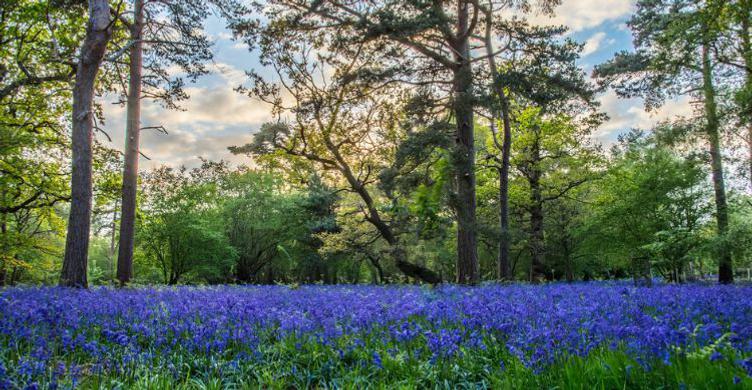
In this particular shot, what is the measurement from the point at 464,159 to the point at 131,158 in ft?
35.3

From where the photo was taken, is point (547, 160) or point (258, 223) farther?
point (258, 223)

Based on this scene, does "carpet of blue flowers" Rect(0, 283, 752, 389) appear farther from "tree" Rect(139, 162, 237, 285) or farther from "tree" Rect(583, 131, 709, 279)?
"tree" Rect(139, 162, 237, 285)

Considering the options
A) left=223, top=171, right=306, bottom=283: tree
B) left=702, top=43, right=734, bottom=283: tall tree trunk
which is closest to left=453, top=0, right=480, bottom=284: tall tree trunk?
left=702, top=43, right=734, bottom=283: tall tree trunk

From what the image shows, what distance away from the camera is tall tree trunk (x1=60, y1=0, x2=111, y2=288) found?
10016 mm

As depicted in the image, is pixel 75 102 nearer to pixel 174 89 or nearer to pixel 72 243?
pixel 72 243

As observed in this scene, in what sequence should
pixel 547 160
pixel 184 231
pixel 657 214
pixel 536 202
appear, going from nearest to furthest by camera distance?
pixel 657 214
pixel 536 202
pixel 547 160
pixel 184 231

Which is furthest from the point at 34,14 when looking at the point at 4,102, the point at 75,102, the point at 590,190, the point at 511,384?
the point at 590,190

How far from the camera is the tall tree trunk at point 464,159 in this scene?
525 inches

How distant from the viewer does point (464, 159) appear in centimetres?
1338

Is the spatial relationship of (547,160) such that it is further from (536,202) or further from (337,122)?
(337,122)

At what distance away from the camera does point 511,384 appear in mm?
3252

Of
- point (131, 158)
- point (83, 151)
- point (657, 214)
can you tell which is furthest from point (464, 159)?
point (131, 158)

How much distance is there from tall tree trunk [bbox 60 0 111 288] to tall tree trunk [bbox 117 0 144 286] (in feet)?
11.3

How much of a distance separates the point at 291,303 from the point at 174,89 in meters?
10.8
